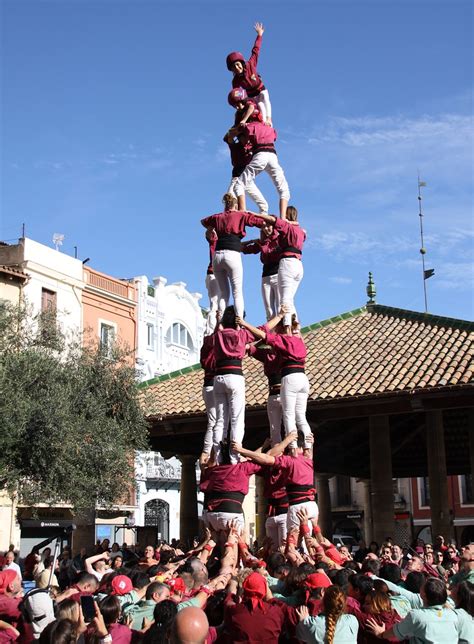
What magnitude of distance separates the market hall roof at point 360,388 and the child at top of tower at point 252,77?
703 cm

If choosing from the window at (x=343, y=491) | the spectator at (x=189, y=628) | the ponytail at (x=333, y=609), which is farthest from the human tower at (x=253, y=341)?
the window at (x=343, y=491)

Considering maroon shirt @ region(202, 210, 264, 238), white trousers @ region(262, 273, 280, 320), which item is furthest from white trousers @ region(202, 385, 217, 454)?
maroon shirt @ region(202, 210, 264, 238)

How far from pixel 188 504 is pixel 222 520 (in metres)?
10.9

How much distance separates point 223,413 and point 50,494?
800 cm

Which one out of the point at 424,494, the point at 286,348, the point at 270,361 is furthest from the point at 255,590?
the point at 424,494

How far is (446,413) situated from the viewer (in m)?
24.4

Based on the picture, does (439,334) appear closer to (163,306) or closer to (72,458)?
(72,458)

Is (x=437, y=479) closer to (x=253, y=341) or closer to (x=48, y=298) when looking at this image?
(x=253, y=341)

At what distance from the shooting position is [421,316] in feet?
75.6

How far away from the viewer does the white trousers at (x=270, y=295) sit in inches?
560

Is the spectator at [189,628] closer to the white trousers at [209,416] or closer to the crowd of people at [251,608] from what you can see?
the crowd of people at [251,608]

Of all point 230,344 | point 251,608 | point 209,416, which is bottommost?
point 251,608

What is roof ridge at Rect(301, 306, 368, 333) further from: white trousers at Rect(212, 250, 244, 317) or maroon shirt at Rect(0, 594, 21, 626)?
maroon shirt at Rect(0, 594, 21, 626)

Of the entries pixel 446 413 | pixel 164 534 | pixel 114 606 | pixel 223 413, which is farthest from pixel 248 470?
pixel 164 534
